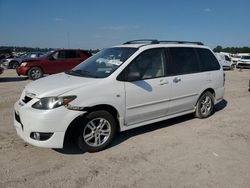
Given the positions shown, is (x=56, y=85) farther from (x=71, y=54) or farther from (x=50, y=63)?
(x=71, y=54)

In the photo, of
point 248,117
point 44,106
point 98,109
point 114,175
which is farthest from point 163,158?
point 248,117

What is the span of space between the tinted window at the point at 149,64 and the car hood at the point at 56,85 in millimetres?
800

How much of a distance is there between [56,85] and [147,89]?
1.63 metres

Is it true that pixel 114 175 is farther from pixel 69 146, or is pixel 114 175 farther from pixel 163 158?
pixel 69 146

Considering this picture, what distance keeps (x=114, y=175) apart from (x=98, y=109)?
1156 mm

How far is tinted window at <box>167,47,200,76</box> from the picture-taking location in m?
5.48

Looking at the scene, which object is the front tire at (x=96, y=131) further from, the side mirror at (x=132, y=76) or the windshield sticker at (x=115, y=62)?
the windshield sticker at (x=115, y=62)

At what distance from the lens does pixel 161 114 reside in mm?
5371

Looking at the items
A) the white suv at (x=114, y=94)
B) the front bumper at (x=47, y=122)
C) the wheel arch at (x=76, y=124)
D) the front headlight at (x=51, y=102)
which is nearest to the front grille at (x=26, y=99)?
the white suv at (x=114, y=94)

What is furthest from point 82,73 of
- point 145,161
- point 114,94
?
point 145,161

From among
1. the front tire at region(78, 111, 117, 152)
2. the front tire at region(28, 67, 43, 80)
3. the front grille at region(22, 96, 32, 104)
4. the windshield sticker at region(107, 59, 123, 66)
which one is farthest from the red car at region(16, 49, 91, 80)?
the front tire at region(78, 111, 117, 152)

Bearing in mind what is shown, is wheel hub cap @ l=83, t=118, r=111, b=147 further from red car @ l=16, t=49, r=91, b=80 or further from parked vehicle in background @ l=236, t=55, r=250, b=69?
parked vehicle in background @ l=236, t=55, r=250, b=69

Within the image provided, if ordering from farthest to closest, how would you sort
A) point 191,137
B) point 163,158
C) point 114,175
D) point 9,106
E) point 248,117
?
point 9,106, point 248,117, point 191,137, point 163,158, point 114,175

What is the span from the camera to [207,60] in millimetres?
6488
